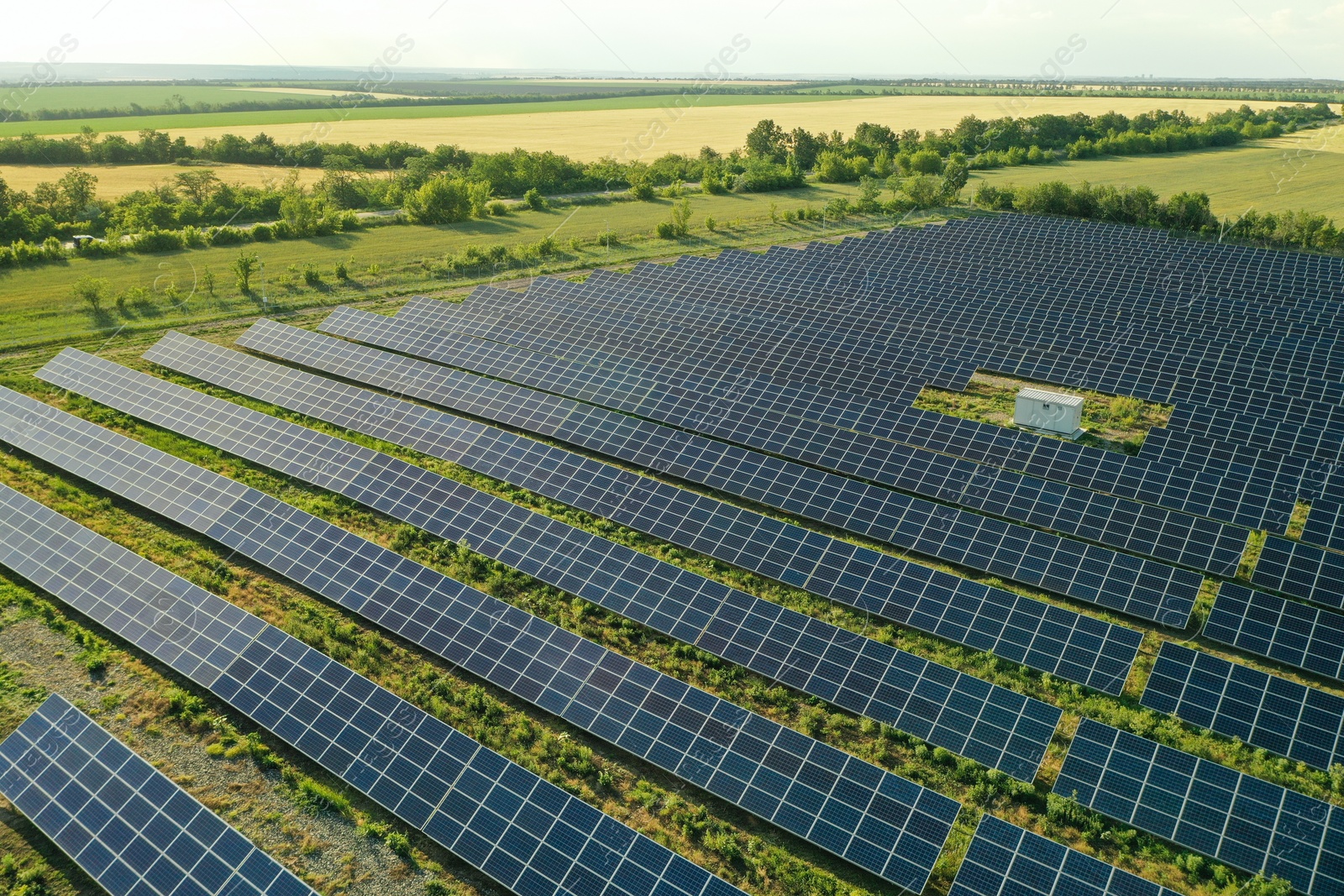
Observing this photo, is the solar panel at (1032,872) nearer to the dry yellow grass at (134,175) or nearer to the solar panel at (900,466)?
the solar panel at (900,466)

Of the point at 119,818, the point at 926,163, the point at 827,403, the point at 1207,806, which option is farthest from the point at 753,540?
the point at 926,163

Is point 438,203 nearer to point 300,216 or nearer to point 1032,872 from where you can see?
point 300,216

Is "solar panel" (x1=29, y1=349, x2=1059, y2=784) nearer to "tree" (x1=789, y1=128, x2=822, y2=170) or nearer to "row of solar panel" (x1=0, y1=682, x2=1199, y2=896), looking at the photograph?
"row of solar panel" (x1=0, y1=682, x2=1199, y2=896)

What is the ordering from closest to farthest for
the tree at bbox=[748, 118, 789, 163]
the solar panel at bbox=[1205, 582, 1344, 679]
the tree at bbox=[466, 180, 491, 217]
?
the solar panel at bbox=[1205, 582, 1344, 679] < the tree at bbox=[466, 180, 491, 217] < the tree at bbox=[748, 118, 789, 163]

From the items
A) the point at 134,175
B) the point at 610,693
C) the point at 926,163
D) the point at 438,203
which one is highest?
the point at 610,693

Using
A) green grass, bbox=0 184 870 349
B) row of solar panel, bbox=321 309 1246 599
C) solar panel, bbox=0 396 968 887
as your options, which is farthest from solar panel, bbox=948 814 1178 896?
green grass, bbox=0 184 870 349

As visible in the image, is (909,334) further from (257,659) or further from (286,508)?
(257,659)
